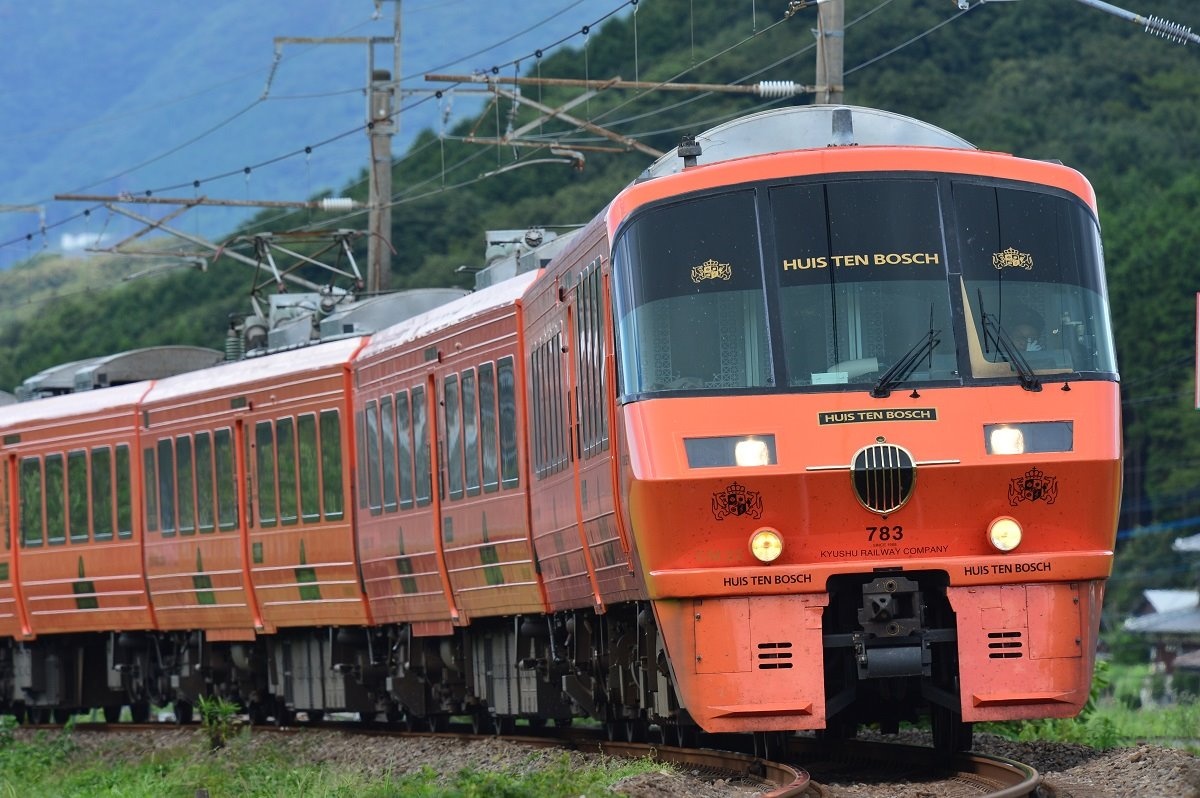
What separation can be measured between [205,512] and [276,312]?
15.6ft

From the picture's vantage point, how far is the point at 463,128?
78750mm

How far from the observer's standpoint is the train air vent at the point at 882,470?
10.6 m

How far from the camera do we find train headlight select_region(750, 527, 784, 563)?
1066 centimetres

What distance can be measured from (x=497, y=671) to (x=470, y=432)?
2013 millimetres

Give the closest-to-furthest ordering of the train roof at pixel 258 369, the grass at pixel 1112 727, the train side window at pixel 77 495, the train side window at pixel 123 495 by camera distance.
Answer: the grass at pixel 1112 727
the train roof at pixel 258 369
the train side window at pixel 123 495
the train side window at pixel 77 495

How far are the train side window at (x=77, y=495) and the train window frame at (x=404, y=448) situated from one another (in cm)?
642

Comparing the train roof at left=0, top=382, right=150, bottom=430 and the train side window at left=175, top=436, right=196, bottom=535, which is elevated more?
the train roof at left=0, top=382, right=150, bottom=430

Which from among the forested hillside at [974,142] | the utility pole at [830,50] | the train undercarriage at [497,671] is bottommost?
the train undercarriage at [497,671]

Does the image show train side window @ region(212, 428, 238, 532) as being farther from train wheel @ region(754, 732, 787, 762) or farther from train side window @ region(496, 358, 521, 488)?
train wheel @ region(754, 732, 787, 762)

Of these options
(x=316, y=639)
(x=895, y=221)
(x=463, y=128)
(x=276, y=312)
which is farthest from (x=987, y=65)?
(x=895, y=221)

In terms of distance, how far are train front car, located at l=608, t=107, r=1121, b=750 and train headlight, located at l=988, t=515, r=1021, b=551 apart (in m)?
0.01

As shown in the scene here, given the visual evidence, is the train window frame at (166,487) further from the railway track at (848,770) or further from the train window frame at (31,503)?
the railway track at (848,770)

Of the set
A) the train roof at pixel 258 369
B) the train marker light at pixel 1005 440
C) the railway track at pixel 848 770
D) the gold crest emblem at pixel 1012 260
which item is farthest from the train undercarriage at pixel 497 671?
the train roof at pixel 258 369

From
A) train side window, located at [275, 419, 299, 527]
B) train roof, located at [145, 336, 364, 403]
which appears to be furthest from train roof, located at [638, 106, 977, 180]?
train side window, located at [275, 419, 299, 527]
